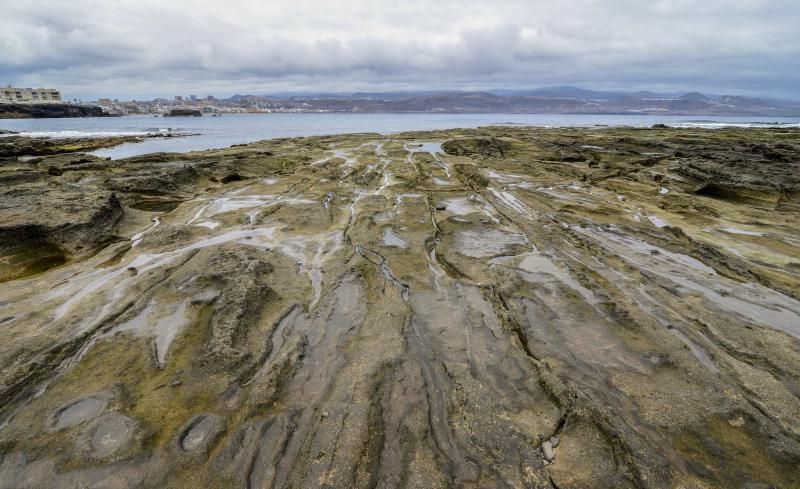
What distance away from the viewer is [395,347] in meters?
6.82

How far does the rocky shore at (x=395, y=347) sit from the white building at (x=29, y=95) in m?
212

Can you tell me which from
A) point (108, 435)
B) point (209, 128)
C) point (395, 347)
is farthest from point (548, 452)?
point (209, 128)

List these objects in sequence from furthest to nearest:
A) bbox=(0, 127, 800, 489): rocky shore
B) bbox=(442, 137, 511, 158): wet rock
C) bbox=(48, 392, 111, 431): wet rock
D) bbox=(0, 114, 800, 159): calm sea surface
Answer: bbox=(0, 114, 800, 159): calm sea surface → bbox=(442, 137, 511, 158): wet rock → bbox=(48, 392, 111, 431): wet rock → bbox=(0, 127, 800, 489): rocky shore

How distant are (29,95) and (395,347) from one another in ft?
807

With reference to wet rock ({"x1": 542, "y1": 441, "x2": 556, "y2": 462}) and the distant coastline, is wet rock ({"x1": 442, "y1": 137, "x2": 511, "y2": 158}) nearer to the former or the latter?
wet rock ({"x1": 542, "y1": 441, "x2": 556, "y2": 462})

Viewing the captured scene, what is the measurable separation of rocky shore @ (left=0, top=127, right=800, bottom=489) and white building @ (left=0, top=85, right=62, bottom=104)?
696 ft

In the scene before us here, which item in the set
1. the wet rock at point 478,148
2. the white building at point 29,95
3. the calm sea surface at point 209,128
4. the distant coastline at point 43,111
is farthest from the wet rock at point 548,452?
the white building at point 29,95

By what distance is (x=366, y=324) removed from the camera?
25.1 feet

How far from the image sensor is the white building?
16438 centimetres

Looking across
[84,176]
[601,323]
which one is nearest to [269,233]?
[601,323]

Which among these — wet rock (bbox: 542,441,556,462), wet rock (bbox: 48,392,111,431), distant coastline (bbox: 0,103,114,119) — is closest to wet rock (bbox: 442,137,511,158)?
wet rock (bbox: 542,441,556,462)

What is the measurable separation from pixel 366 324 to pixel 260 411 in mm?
2777

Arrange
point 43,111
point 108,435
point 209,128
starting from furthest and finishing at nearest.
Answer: point 43,111, point 209,128, point 108,435

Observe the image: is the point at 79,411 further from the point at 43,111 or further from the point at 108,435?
the point at 43,111
